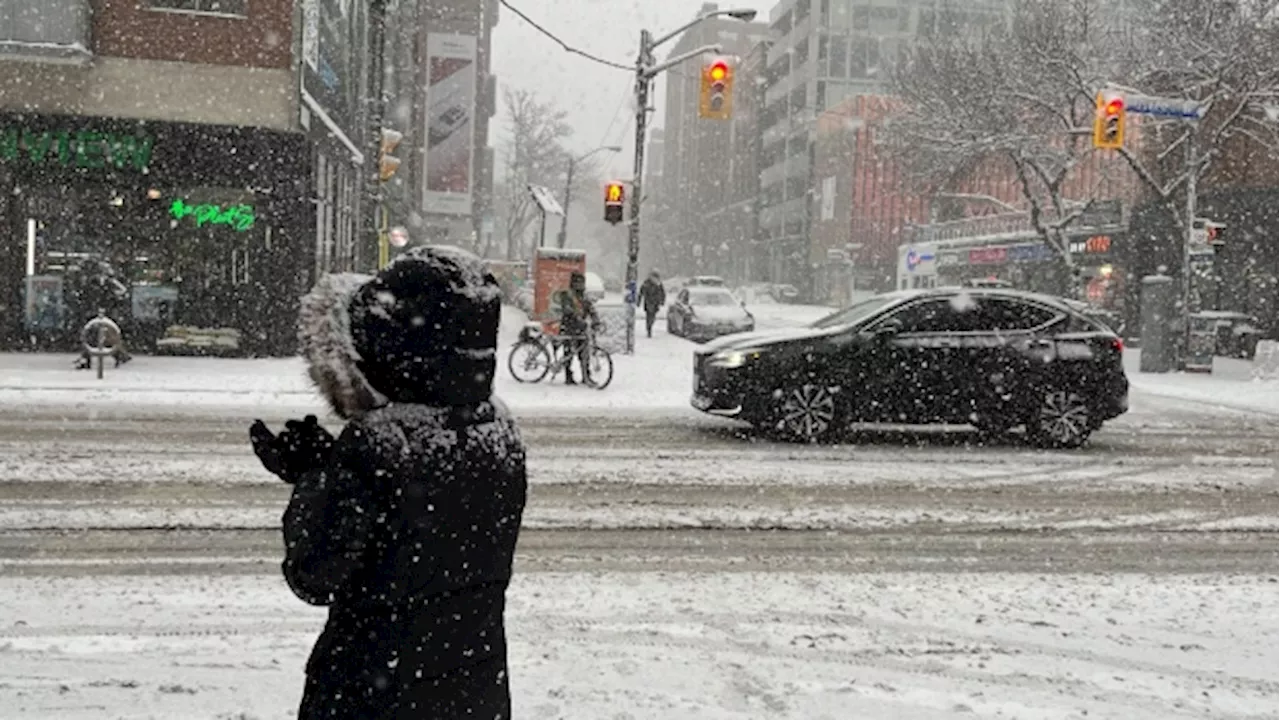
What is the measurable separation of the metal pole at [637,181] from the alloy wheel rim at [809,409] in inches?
459

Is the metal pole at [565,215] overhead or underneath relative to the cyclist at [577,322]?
overhead

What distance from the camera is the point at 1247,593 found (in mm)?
6543

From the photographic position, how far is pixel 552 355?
706 inches

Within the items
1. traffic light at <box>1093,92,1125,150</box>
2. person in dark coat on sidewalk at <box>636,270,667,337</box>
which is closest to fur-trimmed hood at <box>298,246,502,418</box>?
traffic light at <box>1093,92,1125,150</box>

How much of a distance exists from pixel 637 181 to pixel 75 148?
10.9 meters

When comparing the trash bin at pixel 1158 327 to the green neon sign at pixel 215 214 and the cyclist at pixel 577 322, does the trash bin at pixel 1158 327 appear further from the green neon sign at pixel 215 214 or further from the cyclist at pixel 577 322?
the green neon sign at pixel 215 214

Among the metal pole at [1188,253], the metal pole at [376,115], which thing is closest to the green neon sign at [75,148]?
the metal pole at [376,115]

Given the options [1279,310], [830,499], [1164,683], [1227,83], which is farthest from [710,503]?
[1279,310]

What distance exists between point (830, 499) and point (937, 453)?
307 centimetres

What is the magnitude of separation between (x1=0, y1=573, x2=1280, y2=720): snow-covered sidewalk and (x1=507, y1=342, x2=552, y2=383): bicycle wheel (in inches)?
450

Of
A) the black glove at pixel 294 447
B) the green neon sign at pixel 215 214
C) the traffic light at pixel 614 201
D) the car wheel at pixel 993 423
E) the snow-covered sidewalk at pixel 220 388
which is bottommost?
the snow-covered sidewalk at pixel 220 388

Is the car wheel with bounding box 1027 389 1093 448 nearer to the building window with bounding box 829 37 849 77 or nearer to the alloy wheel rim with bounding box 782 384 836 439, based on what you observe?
the alloy wheel rim with bounding box 782 384 836 439

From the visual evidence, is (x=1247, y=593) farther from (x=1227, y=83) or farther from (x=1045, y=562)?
(x=1227, y=83)

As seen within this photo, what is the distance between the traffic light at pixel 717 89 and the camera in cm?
2192
